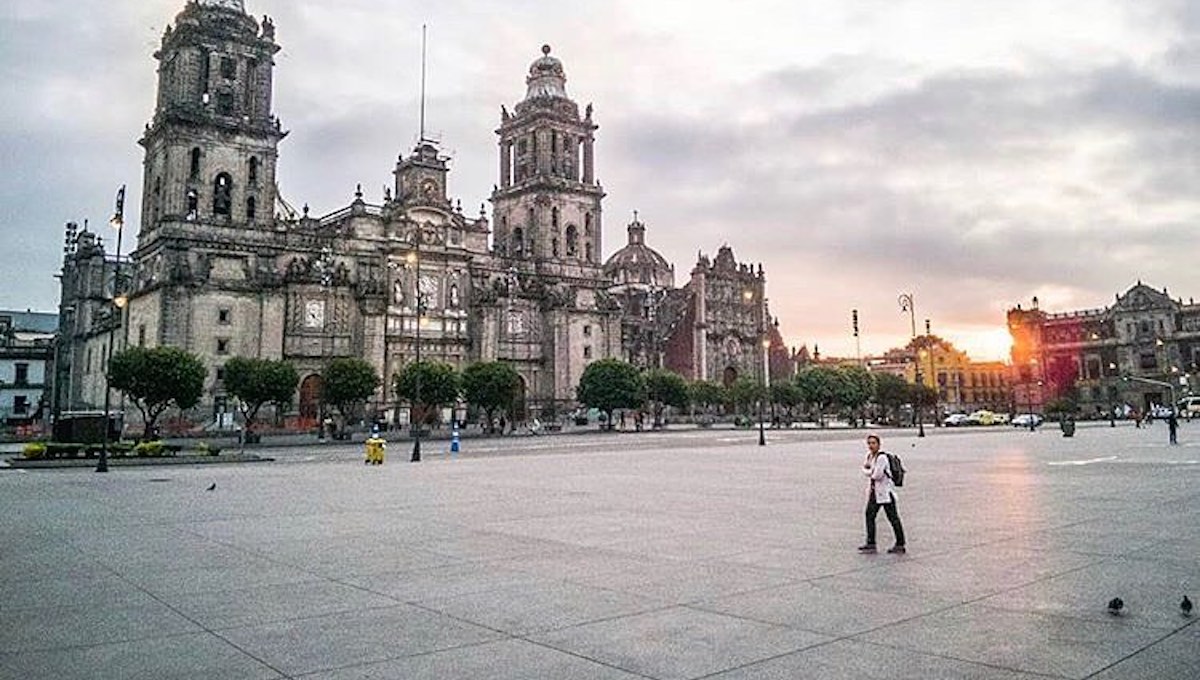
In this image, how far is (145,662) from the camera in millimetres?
6016

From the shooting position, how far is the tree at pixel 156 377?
176 ft

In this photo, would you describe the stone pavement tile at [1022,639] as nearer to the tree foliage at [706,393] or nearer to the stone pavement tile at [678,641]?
the stone pavement tile at [678,641]

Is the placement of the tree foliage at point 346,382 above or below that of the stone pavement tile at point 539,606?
above

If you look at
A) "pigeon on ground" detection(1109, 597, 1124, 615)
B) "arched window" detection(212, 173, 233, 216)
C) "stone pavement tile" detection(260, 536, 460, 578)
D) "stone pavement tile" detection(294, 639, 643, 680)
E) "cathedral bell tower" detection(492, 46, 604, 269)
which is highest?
"cathedral bell tower" detection(492, 46, 604, 269)

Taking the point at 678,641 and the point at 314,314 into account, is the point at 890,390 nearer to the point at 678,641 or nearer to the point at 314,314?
the point at 314,314

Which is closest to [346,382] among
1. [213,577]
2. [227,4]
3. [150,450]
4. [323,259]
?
[323,259]

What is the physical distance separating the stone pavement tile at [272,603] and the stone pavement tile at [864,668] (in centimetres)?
377

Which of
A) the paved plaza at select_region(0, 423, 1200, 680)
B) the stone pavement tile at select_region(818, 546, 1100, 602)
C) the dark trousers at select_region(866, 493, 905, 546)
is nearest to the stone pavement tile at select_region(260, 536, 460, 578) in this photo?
the paved plaza at select_region(0, 423, 1200, 680)

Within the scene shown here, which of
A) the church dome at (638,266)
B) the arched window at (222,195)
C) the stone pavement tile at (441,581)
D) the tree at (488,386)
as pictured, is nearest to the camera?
the stone pavement tile at (441,581)

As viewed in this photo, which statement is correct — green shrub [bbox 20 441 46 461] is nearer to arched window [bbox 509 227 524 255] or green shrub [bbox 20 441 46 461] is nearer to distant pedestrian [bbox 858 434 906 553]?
distant pedestrian [bbox 858 434 906 553]

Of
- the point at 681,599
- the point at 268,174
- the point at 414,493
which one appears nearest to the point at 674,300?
the point at 268,174

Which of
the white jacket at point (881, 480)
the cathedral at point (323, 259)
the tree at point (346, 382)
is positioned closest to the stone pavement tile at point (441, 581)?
the white jacket at point (881, 480)

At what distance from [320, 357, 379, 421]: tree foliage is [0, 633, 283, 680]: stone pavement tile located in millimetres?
59852

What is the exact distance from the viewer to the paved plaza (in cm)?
596
